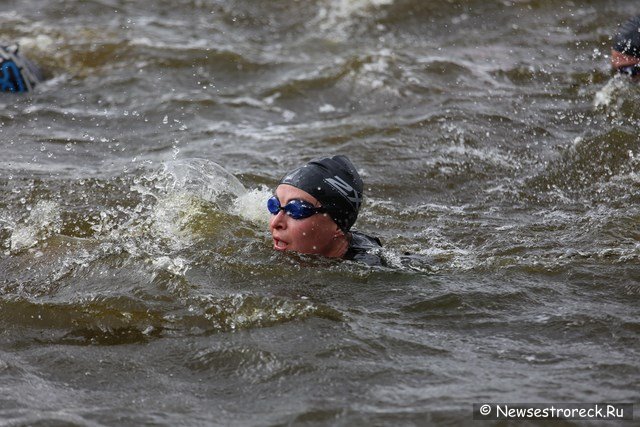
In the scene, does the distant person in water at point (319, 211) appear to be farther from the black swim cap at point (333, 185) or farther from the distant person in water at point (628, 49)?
the distant person in water at point (628, 49)

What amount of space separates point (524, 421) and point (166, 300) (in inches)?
106

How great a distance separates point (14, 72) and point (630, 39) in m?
7.94

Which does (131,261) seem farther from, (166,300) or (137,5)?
(137,5)

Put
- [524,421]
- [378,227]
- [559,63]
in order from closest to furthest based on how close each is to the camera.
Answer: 1. [524,421]
2. [378,227]
3. [559,63]

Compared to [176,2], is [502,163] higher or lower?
lower

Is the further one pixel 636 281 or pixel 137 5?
pixel 137 5

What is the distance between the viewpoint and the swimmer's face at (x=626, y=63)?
1120 centimetres

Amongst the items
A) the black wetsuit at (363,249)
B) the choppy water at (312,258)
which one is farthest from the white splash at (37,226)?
the black wetsuit at (363,249)

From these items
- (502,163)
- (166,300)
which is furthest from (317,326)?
(502,163)

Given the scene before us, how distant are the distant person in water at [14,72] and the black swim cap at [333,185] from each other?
6.23m

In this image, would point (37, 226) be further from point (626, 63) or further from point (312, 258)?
point (626, 63)

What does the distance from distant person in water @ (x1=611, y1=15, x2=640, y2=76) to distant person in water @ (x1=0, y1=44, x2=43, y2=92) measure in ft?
25.2

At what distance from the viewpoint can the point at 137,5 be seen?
659 inches

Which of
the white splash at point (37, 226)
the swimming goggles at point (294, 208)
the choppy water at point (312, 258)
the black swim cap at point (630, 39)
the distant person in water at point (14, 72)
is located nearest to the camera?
the choppy water at point (312, 258)
